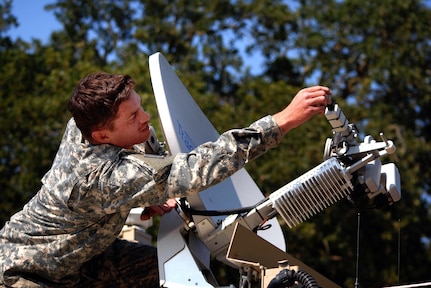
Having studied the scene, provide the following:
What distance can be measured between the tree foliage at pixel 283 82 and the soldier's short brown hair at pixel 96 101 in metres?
9.54

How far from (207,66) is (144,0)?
2.63 metres

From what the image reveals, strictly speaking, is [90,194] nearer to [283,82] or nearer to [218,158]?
[218,158]

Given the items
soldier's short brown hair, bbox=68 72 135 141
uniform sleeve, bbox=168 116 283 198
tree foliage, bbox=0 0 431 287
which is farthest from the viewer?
tree foliage, bbox=0 0 431 287

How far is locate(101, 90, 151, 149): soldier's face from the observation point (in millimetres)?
4852

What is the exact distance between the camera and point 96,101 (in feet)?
15.7

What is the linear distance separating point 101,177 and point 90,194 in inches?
4.2

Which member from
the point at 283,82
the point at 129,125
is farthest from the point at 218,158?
the point at 283,82

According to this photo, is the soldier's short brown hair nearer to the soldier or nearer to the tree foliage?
the soldier

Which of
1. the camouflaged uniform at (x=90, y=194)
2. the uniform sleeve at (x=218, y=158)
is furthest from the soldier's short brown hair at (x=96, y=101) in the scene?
the uniform sleeve at (x=218, y=158)

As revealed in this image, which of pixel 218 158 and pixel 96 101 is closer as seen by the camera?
pixel 218 158

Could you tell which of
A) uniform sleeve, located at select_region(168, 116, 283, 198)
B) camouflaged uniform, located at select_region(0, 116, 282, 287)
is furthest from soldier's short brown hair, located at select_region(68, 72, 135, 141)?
uniform sleeve, located at select_region(168, 116, 283, 198)

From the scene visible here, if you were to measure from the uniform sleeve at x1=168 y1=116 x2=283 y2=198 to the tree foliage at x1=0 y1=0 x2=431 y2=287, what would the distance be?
32.1ft

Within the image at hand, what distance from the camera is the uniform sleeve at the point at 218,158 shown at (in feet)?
15.1

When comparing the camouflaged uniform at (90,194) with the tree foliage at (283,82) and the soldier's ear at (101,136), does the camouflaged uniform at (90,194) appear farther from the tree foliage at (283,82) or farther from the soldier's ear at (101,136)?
the tree foliage at (283,82)
